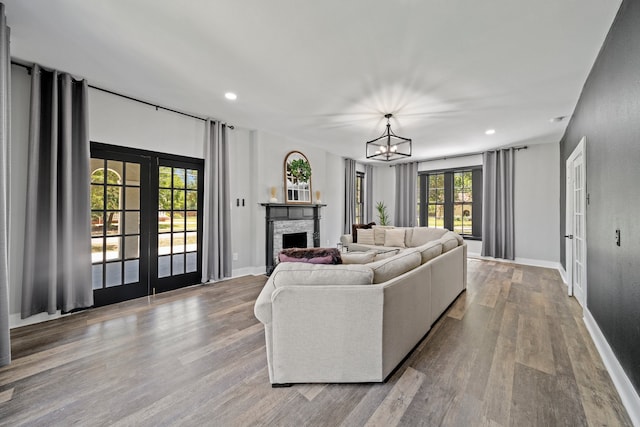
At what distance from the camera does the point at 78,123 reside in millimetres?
2986

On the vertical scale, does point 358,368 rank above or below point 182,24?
below

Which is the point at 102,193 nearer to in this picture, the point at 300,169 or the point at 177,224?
the point at 177,224

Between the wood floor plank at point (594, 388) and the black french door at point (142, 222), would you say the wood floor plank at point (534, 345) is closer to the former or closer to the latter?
the wood floor plank at point (594, 388)

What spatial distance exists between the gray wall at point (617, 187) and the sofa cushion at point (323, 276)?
1.68 meters

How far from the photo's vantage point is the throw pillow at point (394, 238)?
5676 millimetres

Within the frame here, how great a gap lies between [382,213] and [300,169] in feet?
11.1

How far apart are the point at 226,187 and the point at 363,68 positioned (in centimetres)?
288

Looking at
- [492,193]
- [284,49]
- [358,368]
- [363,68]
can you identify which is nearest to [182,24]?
[284,49]

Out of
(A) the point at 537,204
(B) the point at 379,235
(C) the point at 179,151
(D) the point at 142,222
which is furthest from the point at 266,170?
(A) the point at 537,204

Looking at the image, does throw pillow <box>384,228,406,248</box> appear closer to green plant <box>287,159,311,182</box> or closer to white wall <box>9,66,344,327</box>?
white wall <box>9,66,344,327</box>

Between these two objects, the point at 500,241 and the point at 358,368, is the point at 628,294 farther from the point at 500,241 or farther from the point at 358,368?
the point at 500,241

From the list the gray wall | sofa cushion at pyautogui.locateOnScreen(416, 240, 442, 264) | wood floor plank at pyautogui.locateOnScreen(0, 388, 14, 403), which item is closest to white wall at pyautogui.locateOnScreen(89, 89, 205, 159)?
wood floor plank at pyautogui.locateOnScreen(0, 388, 14, 403)

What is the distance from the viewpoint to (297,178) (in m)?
5.47

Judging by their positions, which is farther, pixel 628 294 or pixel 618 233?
pixel 618 233
